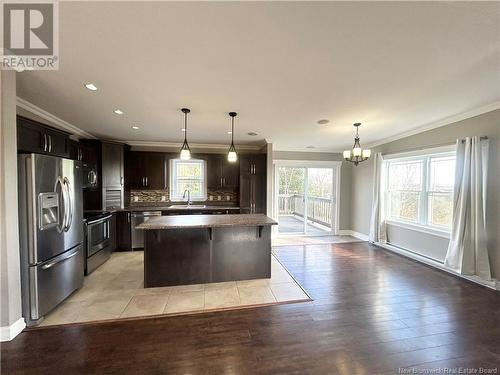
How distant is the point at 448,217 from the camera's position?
3854mm

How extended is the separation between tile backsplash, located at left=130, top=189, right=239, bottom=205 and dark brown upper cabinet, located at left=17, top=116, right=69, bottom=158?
7.62 feet

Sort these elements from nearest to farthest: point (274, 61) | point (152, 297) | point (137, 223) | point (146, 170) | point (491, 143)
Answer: point (274, 61) → point (152, 297) → point (491, 143) → point (137, 223) → point (146, 170)

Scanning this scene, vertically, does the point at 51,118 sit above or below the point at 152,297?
above

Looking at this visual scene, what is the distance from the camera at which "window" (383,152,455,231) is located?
390cm

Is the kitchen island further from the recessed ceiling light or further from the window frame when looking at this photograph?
the window frame

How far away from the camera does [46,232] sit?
2.34 meters

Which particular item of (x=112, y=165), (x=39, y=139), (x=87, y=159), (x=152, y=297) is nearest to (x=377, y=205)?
(x=152, y=297)

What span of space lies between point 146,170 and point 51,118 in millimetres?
2071

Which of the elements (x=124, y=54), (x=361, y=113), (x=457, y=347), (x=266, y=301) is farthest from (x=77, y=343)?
(x=361, y=113)

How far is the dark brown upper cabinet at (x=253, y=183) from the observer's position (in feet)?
17.9

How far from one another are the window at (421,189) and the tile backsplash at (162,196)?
12.3 feet

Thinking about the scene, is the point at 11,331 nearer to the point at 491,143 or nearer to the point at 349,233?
the point at 491,143

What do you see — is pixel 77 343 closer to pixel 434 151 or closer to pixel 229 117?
pixel 229 117

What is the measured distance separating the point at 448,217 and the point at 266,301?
3592 mm
